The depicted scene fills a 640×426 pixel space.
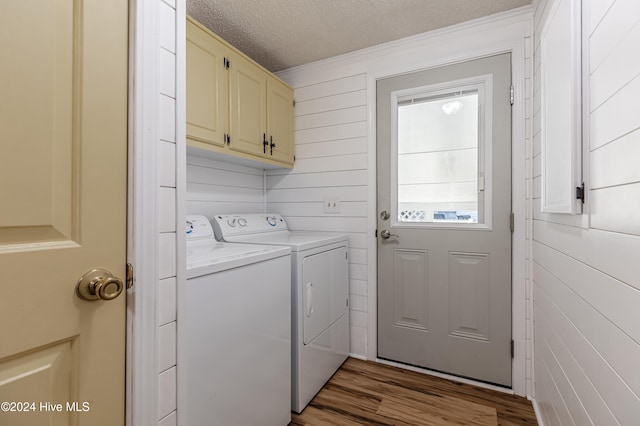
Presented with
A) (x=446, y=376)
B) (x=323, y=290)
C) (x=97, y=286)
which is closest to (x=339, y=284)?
(x=323, y=290)

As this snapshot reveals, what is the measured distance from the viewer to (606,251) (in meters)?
0.82

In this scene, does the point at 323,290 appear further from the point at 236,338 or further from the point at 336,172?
the point at 336,172

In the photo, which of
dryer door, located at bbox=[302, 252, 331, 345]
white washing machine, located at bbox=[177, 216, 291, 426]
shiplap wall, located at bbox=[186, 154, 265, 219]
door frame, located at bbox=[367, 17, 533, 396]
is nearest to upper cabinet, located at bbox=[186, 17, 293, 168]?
shiplap wall, located at bbox=[186, 154, 265, 219]

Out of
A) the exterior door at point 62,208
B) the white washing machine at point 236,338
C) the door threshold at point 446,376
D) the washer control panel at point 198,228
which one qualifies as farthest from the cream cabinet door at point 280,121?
the door threshold at point 446,376

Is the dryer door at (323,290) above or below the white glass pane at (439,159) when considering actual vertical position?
below

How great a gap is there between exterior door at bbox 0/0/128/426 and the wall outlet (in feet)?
5.63

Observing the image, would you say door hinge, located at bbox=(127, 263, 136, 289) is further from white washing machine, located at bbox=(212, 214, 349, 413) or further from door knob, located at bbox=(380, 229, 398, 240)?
door knob, located at bbox=(380, 229, 398, 240)

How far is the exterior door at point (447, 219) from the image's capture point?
6.28 feet

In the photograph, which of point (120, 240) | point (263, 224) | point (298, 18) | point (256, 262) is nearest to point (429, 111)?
point (298, 18)

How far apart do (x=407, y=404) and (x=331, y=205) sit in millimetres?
1413

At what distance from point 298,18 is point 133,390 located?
2.05m

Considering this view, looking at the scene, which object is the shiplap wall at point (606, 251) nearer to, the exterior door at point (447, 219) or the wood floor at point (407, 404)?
the wood floor at point (407, 404)

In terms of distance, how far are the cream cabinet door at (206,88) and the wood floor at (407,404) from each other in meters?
1.68

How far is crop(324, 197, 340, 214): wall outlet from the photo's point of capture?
2.39 metres
